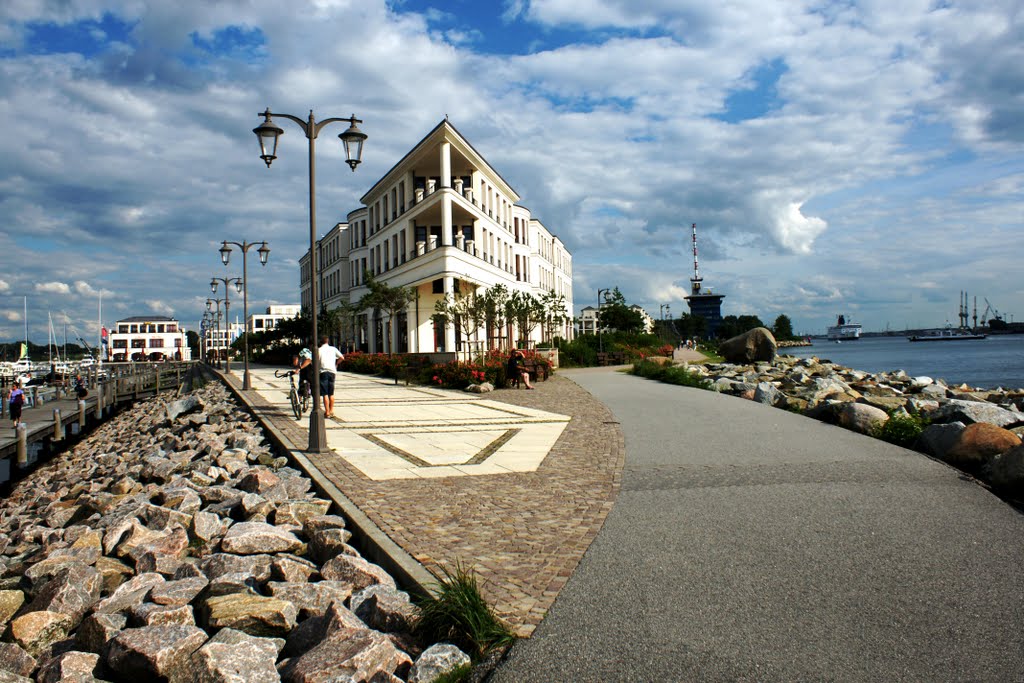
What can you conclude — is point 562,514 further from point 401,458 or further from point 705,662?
point 401,458

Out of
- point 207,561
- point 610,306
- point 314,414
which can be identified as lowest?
point 207,561

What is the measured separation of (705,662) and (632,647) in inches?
15.4

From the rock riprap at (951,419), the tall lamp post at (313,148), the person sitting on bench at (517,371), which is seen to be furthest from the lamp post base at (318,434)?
the person sitting on bench at (517,371)

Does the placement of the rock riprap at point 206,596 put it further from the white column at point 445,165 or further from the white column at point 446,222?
the white column at point 445,165

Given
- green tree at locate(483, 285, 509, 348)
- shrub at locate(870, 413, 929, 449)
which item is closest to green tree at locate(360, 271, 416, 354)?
green tree at locate(483, 285, 509, 348)

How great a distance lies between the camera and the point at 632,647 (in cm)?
382

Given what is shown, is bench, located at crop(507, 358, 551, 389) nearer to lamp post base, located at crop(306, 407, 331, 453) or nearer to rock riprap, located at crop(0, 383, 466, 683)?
lamp post base, located at crop(306, 407, 331, 453)

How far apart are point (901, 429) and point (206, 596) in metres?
10.1

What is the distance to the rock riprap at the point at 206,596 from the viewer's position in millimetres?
3979

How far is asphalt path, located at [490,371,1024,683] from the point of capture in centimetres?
365

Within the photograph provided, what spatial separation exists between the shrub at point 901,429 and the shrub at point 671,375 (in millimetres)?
11065

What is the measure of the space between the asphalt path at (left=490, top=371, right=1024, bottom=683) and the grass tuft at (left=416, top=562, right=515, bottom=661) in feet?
0.69

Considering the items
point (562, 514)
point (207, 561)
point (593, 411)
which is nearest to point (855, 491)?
point (562, 514)

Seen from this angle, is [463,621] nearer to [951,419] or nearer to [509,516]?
[509,516]
